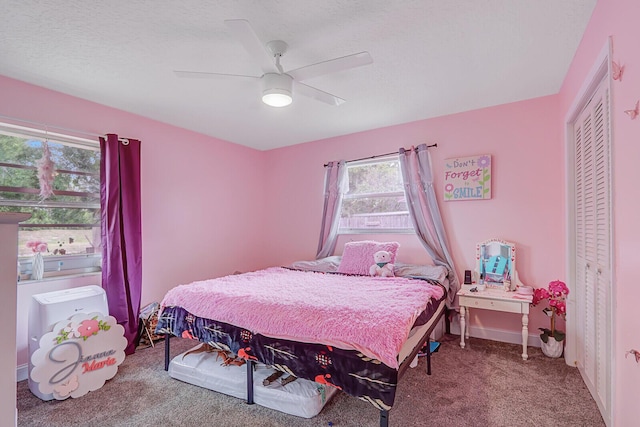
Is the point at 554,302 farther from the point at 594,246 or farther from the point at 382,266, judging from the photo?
the point at 382,266

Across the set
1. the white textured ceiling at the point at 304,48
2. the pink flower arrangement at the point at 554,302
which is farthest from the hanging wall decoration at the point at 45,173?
the pink flower arrangement at the point at 554,302

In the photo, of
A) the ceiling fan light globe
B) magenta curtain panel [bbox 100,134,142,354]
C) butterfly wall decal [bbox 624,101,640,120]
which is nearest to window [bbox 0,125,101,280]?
magenta curtain panel [bbox 100,134,142,354]

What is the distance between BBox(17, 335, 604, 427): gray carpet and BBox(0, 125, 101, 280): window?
40.2 inches

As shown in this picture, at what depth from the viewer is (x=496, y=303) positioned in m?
2.68

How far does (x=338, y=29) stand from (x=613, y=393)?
2397 millimetres

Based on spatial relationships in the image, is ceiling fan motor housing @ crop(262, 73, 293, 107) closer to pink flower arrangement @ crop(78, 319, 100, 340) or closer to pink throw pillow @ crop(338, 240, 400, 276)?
pink throw pillow @ crop(338, 240, 400, 276)

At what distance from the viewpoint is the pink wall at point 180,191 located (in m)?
2.64

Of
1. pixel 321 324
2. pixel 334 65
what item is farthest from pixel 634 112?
pixel 321 324

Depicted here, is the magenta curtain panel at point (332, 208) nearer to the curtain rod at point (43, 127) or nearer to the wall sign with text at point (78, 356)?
the wall sign with text at point (78, 356)

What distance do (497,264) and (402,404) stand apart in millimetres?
1761

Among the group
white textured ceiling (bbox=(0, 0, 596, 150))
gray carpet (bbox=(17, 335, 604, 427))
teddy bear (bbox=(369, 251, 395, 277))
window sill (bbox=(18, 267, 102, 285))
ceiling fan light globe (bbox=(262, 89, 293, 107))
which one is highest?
white textured ceiling (bbox=(0, 0, 596, 150))

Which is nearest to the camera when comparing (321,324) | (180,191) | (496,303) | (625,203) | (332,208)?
(625,203)

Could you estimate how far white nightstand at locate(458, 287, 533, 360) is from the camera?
2.57 meters

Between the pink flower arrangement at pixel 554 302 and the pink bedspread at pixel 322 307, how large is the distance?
3.02 ft
